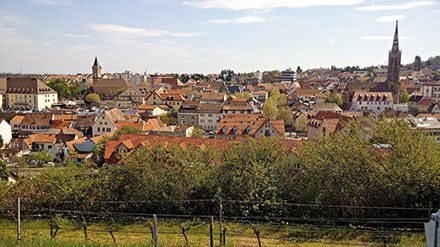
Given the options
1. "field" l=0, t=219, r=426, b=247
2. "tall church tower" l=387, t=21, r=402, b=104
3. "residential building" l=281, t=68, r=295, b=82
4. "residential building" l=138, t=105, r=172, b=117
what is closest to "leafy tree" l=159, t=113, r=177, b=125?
"residential building" l=138, t=105, r=172, b=117

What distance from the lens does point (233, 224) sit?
1128 centimetres

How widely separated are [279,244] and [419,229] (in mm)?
4055

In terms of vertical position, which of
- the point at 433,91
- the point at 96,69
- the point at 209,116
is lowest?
the point at 209,116

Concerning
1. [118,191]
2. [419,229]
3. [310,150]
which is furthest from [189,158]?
[419,229]

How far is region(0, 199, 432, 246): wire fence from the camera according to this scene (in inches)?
394

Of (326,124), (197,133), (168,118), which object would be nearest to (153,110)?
(168,118)

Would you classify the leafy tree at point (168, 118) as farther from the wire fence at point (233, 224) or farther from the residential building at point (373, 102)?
the wire fence at point (233, 224)

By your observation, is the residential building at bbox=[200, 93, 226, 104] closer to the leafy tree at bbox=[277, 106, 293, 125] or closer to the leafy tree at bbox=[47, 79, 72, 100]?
the leafy tree at bbox=[277, 106, 293, 125]

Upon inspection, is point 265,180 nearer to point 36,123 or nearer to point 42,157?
point 42,157

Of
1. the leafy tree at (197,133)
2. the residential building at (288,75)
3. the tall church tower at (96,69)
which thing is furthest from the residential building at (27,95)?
the residential building at (288,75)

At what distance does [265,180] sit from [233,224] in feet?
5.74

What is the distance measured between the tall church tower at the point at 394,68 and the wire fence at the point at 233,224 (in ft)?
207

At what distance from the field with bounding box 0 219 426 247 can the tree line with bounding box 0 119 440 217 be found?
1.97ft

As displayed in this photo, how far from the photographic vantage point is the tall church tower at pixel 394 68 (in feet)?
223
